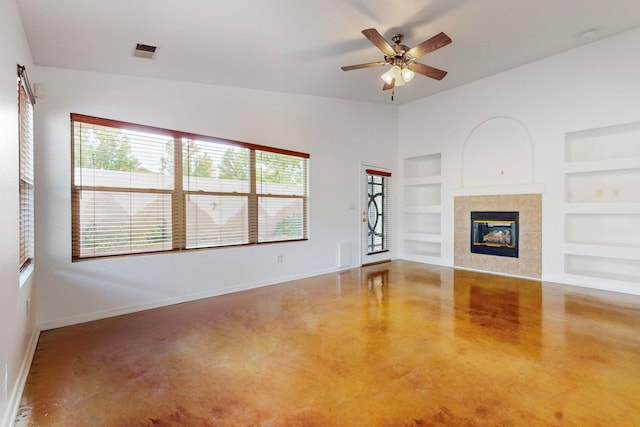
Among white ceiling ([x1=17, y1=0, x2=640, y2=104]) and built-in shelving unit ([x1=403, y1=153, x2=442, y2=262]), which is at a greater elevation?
white ceiling ([x1=17, y1=0, x2=640, y2=104])

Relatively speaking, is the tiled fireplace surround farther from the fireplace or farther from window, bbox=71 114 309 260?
window, bbox=71 114 309 260

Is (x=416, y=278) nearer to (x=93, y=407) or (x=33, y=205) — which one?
(x=93, y=407)

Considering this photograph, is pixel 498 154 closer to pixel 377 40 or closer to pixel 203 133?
pixel 377 40

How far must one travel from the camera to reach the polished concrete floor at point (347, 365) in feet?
6.25

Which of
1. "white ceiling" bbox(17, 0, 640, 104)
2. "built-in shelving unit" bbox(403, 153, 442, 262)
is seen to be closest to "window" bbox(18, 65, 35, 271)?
"white ceiling" bbox(17, 0, 640, 104)

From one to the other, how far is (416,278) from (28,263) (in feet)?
16.7

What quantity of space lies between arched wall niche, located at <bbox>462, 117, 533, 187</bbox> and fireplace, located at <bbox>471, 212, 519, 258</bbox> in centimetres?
61

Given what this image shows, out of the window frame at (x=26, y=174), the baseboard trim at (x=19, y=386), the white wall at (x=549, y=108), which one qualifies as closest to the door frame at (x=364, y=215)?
the white wall at (x=549, y=108)

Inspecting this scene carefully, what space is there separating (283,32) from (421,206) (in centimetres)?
481

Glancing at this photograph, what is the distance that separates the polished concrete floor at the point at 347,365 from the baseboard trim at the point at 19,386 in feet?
0.17

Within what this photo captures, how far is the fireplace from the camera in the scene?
5566 millimetres

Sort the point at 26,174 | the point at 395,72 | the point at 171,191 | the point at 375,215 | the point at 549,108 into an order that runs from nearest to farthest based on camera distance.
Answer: the point at 26,174, the point at 395,72, the point at 171,191, the point at 549,108, the point at 375,215

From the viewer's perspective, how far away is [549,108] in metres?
5.11

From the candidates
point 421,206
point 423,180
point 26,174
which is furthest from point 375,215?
point 26,174
